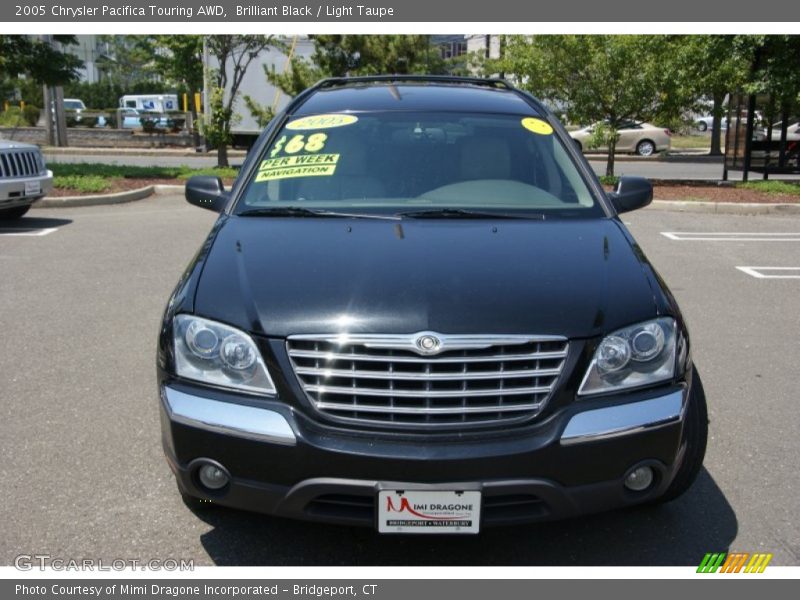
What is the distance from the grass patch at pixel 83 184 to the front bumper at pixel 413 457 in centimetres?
1161

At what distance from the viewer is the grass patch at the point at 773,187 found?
1470 centimetres

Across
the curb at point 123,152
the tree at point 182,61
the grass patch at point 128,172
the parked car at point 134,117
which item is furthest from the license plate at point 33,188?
the parked car at point 134,117

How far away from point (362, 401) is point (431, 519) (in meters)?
0.45

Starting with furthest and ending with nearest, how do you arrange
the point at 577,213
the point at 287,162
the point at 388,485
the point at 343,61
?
the point at 343,61 < the point at 287,162 < the point at 577,213 < the point at 388,485

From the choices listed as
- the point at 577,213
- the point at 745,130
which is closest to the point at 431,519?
the point at 577,213

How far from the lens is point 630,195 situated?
4.42 m

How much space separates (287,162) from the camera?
164 inches

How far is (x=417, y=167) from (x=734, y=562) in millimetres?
2249

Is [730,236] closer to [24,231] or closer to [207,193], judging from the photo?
[207,193]

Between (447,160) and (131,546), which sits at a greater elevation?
(447,160)

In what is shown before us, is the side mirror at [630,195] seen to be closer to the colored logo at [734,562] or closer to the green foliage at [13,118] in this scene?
the colored logo at [734,562]

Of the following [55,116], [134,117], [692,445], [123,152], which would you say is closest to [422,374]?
[692,445]

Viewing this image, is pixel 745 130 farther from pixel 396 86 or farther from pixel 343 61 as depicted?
pixel 396 86

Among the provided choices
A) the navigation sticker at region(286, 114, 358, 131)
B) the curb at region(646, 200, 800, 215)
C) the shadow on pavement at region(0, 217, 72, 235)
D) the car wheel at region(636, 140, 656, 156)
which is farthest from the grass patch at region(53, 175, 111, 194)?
the car wheel at region(636, 140, 656, 156)
